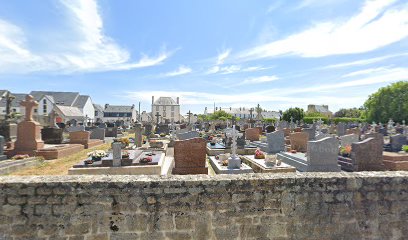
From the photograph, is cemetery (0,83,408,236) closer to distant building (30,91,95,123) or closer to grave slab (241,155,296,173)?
grave slab (241,155,296,173)

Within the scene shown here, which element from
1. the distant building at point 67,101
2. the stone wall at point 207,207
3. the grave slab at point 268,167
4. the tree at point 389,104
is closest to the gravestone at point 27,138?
the stone wall at point 207,207

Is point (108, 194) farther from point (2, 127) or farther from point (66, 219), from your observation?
point (2, 127)

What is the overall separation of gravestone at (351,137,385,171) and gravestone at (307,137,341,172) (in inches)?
41.6

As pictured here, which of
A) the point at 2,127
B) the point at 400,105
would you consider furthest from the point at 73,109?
the point at 400,105

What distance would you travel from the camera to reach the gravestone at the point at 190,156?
9734 mm

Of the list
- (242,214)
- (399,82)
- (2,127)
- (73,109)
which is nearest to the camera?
(242,214)

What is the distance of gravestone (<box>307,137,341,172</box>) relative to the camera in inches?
380

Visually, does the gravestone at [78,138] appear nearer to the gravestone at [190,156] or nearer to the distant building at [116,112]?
the gravestone at [190,156]

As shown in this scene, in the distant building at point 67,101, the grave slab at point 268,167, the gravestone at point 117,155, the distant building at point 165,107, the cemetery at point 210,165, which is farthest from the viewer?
the distant building at point 165,107

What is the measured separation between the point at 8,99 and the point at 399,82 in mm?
64804

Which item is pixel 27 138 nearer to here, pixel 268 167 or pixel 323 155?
pixel 268 167

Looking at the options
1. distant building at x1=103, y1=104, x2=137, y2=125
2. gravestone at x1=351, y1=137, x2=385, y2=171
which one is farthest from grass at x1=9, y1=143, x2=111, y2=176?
distant building at x1=103, y1=104, x2=137, y2=125

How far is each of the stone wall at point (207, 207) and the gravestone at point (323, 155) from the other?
5702 mm

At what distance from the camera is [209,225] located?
3.73m
